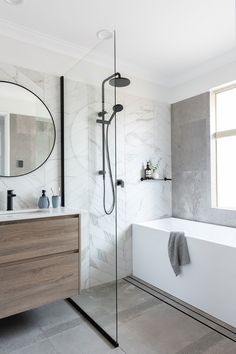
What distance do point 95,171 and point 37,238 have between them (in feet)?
2.48

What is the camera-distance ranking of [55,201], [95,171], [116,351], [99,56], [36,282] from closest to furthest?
[116,351], [36,282], [99,56], [95,171], [55,201]

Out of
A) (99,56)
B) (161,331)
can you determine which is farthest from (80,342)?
(99,56)

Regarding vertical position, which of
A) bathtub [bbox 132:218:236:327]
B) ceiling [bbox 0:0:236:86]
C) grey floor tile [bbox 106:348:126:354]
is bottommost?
grey floor tile [bbox 106:348:126:354]

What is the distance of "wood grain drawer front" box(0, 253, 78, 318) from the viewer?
1745 mm

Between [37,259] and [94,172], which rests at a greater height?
[94,172]

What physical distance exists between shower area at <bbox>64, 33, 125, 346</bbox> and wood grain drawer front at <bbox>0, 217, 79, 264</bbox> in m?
0.23

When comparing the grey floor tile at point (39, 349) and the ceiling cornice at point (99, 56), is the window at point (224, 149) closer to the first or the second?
the ceiling cornice at point (99, 56)

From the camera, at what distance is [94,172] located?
224 centimetres

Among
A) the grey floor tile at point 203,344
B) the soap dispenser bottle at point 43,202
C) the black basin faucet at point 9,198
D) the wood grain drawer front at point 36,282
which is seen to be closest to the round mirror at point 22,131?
the black basin faucet at point 9,198

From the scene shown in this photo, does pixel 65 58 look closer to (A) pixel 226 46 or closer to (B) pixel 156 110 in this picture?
(B) pixel 156 110

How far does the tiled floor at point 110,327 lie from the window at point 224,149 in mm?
1505

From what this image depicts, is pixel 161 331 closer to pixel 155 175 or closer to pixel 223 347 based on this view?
pixel 223 347

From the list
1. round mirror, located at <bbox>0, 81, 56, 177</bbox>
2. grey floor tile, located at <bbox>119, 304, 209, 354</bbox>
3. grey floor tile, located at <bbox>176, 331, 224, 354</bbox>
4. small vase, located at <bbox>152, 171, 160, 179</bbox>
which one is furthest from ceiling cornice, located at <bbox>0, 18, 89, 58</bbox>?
grey floor tile, located at <bbox>176, 331, 224, 354</bbox>

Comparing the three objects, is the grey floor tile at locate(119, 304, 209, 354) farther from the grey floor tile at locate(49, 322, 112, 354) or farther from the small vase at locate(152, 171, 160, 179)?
the small vase at locate(152, 171, 160, 179)
